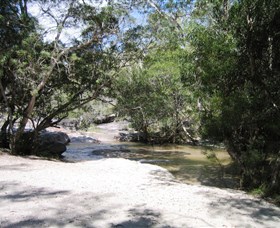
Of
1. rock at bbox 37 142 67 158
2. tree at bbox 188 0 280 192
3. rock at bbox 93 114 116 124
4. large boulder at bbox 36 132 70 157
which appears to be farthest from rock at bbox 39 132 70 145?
rock at bbox 93 114 116 124

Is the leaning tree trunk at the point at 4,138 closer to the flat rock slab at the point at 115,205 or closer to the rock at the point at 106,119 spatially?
the flat rock slab at the point at 115,205

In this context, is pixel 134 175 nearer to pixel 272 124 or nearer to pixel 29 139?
pixel 272 124

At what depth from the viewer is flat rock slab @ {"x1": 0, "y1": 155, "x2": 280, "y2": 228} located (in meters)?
5.18

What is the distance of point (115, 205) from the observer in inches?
240

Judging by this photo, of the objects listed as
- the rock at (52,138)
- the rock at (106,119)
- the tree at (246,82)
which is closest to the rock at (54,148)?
Answer: the rock at (52,138)

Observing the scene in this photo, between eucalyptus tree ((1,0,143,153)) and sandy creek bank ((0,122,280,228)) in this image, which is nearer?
sandy creek bank ((0,122,280,228))

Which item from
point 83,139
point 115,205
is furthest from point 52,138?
point 115,205

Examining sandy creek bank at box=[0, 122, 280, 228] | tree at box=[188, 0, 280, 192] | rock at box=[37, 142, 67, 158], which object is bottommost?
sandy creek bank at box=[0, 122, 280, 228]

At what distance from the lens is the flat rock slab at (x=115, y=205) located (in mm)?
5180

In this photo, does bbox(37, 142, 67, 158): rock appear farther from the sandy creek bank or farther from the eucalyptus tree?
the sandy creek bank

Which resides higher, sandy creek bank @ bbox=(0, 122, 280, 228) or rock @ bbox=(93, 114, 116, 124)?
rock @ bbox=(93, 114, 116, 124)

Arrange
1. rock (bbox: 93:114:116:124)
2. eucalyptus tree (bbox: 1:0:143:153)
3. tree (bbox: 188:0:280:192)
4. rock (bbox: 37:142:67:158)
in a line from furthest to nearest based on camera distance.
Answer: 1. rock (bbox: 93:114:116:124)
2. rock (bbox: 37:142:67:158)
3. eucalyptus tree (bbox: 1:0:143:153)
4. tree (bbox: 188:0:280:192)

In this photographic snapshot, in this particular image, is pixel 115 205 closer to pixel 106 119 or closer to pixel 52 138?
pixel 52 138

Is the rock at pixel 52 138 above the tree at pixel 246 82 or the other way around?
the other way around
